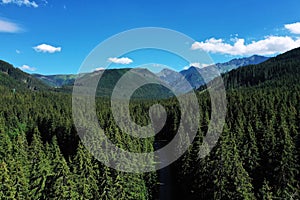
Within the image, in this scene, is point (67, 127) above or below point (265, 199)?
above

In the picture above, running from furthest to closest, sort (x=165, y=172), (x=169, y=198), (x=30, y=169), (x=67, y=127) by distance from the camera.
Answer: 1. (x=67, y=127)
2. (x=165, y=172)
3. (x=169, y=198)
4. (x=30, y=169)

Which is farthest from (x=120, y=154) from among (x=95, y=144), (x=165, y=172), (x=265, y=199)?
(x=165, y=172)

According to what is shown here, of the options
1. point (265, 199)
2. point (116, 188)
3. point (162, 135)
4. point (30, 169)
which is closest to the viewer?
point (265, 199)

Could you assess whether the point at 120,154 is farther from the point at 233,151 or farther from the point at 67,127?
the point at 67,127

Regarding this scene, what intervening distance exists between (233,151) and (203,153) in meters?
4.93

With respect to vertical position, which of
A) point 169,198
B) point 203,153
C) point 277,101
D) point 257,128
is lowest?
point 169,198

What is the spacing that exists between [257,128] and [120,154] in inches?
1190

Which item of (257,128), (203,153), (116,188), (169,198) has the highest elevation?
(257,128)

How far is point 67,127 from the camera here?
3413 inches

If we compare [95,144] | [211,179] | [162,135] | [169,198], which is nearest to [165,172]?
[169,198]

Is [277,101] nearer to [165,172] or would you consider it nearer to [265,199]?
[165,172]

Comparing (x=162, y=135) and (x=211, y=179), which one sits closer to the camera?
(x=211, y=179)

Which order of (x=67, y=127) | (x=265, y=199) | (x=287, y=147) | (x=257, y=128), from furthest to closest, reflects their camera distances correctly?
1. (x=67, y=127)
2. (x=257, y=128)
3. (x=287, y=147)
4. (x=265, y=199)

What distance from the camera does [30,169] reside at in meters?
44.4
